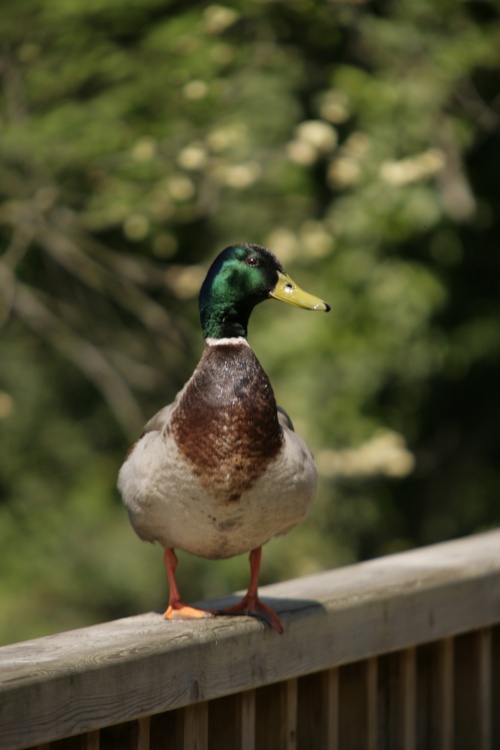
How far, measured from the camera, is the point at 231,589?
239 inches

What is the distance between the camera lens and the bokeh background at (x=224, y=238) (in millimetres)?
5637

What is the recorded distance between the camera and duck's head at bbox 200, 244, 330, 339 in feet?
8.28

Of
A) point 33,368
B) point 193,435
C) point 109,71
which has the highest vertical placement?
point 193,435

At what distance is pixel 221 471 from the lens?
2.29 metres

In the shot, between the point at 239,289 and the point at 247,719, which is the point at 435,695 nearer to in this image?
the point at 247,719

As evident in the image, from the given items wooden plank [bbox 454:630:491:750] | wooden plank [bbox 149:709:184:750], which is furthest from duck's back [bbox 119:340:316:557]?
wooden plank [bbox 454:630:491:750]

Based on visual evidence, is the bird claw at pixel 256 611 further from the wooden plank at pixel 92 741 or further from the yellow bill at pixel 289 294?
the yellow bill at pixel 289 294

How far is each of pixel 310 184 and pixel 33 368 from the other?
1.99 meters

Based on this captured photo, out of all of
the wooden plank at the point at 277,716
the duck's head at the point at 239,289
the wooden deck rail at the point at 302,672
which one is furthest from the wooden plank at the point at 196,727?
the duck's head at the point at 239,289

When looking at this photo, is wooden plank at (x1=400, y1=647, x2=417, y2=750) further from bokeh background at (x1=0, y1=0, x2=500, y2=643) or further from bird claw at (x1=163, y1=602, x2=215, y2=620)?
bokeh background at (x1=0, y1=0, x2=500, y2=643)

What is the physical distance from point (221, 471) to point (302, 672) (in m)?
0.41

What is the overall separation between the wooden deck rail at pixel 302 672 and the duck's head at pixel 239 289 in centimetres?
58

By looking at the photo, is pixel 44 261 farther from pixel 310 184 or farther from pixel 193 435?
pixel 193 435

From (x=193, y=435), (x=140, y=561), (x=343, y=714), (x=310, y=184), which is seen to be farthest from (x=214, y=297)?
(x=140, y=561)
